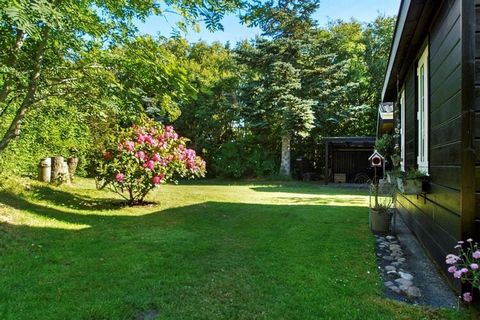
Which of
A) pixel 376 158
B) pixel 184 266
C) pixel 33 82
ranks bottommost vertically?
pixel 184 266

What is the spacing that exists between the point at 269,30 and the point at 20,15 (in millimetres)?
16821

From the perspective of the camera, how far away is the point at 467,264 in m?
2.58

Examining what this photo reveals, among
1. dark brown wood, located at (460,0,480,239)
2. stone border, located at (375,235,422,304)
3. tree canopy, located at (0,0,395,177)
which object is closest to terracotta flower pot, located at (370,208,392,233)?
stone border, located at (375,235,422,304)

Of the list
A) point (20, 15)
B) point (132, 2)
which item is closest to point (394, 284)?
point (20, 15)

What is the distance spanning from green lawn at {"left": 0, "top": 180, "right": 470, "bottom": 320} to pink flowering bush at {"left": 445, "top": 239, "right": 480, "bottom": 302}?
29cm

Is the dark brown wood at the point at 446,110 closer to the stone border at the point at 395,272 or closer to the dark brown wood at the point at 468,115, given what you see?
the dark brown wood at the point at 468,115

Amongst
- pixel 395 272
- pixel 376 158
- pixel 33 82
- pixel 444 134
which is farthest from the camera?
pixel 376 158

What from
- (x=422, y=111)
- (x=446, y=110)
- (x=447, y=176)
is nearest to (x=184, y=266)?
(x=447, y=176)

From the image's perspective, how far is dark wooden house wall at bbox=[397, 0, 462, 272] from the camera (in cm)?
294

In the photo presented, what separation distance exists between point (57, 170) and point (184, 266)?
23.2 ft

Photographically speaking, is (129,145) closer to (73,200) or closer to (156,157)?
(156,157)

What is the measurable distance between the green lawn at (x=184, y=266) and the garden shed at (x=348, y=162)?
11390 millimetres

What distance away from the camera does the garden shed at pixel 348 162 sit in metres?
18.2

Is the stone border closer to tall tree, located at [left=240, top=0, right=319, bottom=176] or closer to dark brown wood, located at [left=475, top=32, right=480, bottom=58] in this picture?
dark brown wood, located at [left=475, top=32, right=480, bottom=58]
